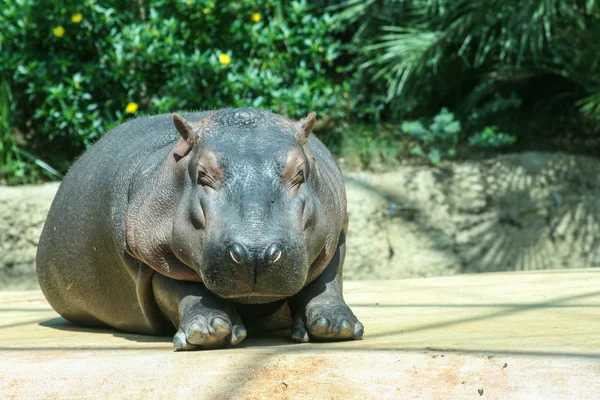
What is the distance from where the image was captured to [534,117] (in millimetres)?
8984

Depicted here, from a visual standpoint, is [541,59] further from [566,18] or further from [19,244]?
[19,244]

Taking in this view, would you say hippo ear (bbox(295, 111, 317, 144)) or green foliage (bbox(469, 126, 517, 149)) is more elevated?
hippo ear (bbox(295, 111, 317, 144))

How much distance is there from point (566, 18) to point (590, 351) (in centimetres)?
619

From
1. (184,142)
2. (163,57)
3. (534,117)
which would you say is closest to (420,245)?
(534,117)

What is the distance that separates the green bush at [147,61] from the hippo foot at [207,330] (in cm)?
479

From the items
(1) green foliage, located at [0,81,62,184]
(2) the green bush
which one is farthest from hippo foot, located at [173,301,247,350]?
(1) green foliage, located at [0,81,62,184]

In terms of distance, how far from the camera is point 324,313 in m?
3.16

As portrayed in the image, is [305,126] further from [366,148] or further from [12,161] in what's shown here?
[12,161]

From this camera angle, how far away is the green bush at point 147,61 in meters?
7.80

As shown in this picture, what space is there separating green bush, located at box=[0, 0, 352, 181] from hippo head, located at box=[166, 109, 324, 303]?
4.55 meters

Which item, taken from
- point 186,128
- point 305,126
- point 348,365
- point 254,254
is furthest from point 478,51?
point 348,365

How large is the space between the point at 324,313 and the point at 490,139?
19.1 ft

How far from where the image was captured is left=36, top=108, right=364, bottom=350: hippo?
2.88m

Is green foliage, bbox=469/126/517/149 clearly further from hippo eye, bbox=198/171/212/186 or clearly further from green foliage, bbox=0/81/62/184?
hippo eye, bbox=198/171/212/186
